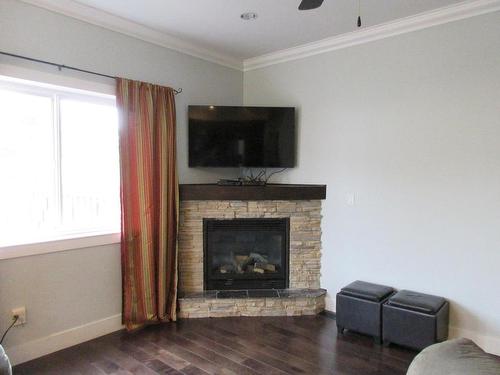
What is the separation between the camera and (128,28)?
3113 millimetres

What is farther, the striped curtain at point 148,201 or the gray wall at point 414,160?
the striped curtain at point 148,201

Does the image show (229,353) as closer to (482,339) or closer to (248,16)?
(482,339)

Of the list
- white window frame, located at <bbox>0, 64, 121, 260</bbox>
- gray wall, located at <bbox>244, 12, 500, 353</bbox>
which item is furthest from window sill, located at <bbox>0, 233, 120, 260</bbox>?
gray wall, located at <bbox>244, 12, 500, 353</bbox>

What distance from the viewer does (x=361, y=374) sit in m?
2.48

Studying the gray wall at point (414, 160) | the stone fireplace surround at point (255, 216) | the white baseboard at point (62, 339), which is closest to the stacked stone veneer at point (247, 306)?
the stone fireplace surround at point (255, 216)

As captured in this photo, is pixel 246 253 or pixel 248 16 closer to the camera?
pixel 248 16

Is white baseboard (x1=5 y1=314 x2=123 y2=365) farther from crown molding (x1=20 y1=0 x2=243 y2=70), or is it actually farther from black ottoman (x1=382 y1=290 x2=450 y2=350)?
crown molding (x1=20 y1=0 x2=243 y2=70)

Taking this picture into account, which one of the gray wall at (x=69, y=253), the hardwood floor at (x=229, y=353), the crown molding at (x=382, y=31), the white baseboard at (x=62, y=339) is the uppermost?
the crown molding at (x=382, y=31)

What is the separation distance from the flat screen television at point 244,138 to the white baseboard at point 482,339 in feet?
6.83

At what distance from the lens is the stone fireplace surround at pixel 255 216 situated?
349 cm

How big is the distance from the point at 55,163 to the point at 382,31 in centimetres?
300

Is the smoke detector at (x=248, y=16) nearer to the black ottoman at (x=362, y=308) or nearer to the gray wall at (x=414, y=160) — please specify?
the gray wall at (x=414, y=160)

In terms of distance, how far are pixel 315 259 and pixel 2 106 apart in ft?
9.89

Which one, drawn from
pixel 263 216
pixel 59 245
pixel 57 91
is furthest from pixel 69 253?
pixel 263 216
